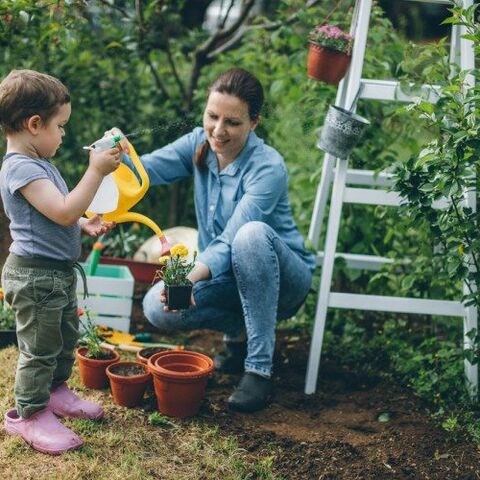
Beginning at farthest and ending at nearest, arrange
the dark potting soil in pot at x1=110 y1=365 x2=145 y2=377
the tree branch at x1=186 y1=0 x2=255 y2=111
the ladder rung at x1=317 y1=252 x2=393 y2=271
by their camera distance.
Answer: the tree branch at x1=186 y1=0 x2=255 y2=111, the ladder rung at x1=317 y1=252 x2=393 y2=271, the dark potting soil in pot at x1=110 y1=365 x2=145 y2=377

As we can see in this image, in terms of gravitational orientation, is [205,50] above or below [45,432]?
above

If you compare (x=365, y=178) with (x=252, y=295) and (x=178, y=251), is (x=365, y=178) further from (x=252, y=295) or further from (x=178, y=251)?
(x=178, y=251)

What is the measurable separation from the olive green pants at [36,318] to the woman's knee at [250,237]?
0.73m

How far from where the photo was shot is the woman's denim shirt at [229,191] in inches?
115

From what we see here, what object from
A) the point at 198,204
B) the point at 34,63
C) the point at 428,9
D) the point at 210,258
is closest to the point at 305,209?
the point at 198,204

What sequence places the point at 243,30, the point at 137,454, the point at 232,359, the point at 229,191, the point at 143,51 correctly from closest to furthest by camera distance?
the point at 137,454 → the point at 229,191 → the point at 232,359 → the point at 143,51 → the point at 243,30

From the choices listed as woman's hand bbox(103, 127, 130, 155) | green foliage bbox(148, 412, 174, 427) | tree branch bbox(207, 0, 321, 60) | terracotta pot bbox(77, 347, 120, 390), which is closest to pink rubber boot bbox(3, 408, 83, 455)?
green foliage bbox(148, 412, 174, 427)

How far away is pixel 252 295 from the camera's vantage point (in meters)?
2.86

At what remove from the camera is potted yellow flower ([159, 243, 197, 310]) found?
99.7 inches

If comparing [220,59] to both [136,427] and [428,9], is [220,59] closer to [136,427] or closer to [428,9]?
[136,427]

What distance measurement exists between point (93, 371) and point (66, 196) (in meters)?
0.88

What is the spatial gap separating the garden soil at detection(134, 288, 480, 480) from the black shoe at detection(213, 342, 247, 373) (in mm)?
61

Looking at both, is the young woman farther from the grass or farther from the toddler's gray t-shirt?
the toddler's gray t-shirt

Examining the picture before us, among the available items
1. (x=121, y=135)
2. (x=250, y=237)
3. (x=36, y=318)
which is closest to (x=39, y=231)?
(x=36, y=318)
